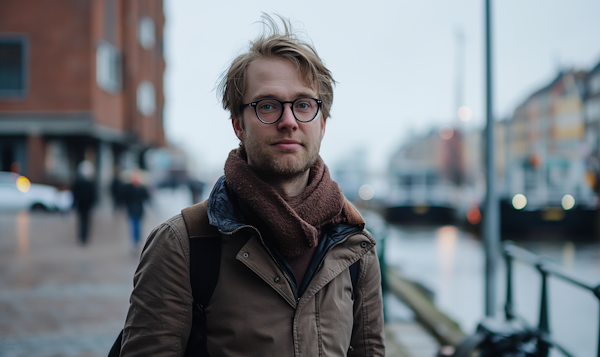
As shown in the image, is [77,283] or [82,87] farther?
[82,87]

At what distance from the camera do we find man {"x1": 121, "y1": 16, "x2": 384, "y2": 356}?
164cm

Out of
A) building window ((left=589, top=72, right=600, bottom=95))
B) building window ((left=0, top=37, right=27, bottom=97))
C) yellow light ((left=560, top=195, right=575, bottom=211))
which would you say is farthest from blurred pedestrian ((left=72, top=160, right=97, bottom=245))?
building window ((left=589, top=72, right=600, bottom=95))

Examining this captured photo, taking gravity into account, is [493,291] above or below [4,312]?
above

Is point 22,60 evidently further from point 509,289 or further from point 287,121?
point 287,121

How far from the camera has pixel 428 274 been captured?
9070mm

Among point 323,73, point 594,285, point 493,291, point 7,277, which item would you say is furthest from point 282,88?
point 7,277

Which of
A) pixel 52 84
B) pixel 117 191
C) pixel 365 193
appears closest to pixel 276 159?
pixel 117 191

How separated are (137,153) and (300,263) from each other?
37904mm

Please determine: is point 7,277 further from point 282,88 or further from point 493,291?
point 282,88

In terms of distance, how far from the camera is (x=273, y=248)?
68.0 inches

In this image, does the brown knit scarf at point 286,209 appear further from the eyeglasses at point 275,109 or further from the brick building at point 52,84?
the brick building at point 52,84

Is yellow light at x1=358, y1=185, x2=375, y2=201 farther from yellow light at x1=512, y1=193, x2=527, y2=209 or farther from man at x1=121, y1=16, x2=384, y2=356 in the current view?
man at x1=121, y1=16, x2=384, y2=356

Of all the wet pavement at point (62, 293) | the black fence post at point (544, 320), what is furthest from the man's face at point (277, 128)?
the wet pavement at point (62, 293)

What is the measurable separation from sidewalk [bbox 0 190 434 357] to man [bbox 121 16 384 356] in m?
3.18
